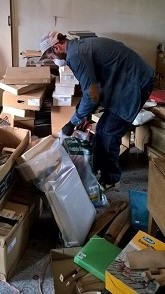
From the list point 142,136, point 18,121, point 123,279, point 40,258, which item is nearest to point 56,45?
point 18,121

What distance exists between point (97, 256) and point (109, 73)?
1248mm

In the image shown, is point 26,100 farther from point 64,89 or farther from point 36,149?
point 36,149

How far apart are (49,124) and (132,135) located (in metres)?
0.78

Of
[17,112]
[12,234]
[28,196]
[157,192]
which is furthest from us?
[17,112]

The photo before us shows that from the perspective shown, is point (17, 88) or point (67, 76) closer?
point (17, 88)

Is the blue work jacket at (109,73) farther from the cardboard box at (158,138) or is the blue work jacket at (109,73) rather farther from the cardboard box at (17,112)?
the cardboard box at (17,112)

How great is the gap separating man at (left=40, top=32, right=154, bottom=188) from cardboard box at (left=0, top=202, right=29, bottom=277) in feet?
2.64

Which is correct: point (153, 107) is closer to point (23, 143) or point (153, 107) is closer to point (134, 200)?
point (134, 200)

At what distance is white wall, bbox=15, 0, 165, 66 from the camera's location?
13.0ft

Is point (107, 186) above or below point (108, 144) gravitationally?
below

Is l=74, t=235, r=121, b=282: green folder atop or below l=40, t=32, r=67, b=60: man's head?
below

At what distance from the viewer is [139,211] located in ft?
6.72

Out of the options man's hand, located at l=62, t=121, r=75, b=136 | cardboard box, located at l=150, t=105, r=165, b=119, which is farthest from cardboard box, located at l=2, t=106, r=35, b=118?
cardboard box, located at l=150, t=105, r=165, b=119

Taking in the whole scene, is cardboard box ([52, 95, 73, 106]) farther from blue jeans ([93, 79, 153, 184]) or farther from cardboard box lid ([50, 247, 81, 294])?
cardboard box lid ([50, 247, 81, 294])
